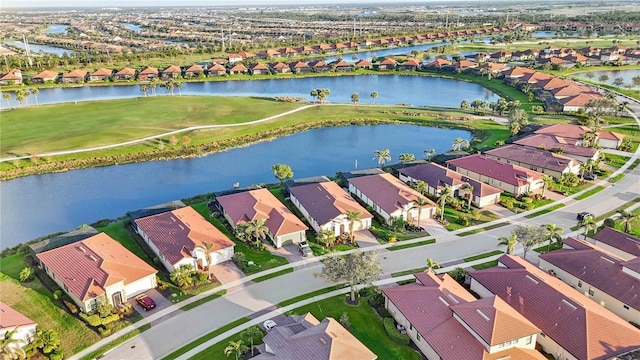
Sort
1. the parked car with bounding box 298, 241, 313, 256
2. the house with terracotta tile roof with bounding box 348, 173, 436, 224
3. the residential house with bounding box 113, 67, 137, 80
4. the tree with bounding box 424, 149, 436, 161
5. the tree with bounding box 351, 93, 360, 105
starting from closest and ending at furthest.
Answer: the parked car with bounding box 298, 241, 313, 256
the house with terracotta tile roof with bounding box 348, 173, 436, 224
the tree with bounding box 424, 149, 436, 161
the tree with bounding box 351, 93, 360, 105
the residential house with bounding box 113, 67, 137, 80

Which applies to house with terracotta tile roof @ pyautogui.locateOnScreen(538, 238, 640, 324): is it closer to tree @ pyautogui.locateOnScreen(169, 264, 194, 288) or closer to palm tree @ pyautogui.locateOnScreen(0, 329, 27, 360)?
tree @ pyautogui.locateOnScreen(169, 264, 194, 288)

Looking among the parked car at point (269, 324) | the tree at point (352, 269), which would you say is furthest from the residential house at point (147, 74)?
the parked car at point (269, 324)

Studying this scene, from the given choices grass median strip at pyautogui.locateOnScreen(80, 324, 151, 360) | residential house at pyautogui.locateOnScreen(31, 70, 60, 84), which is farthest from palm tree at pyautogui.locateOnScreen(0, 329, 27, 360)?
residential house at pyautogui.locateOnScreen(31, 70, 60, 84)

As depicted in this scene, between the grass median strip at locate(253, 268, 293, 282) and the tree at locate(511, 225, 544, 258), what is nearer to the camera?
the grass median strip at locate(253, 268, 293, 282)

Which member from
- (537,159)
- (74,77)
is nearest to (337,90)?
(537,159)

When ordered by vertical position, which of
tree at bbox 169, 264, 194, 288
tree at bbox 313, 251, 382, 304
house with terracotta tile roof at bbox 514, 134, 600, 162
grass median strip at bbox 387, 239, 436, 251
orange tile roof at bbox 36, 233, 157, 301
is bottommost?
grass median strip at bbox 387, 239, 436, 251

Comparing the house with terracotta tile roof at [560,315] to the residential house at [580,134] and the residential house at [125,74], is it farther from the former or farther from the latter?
the residential house at [125,74]
